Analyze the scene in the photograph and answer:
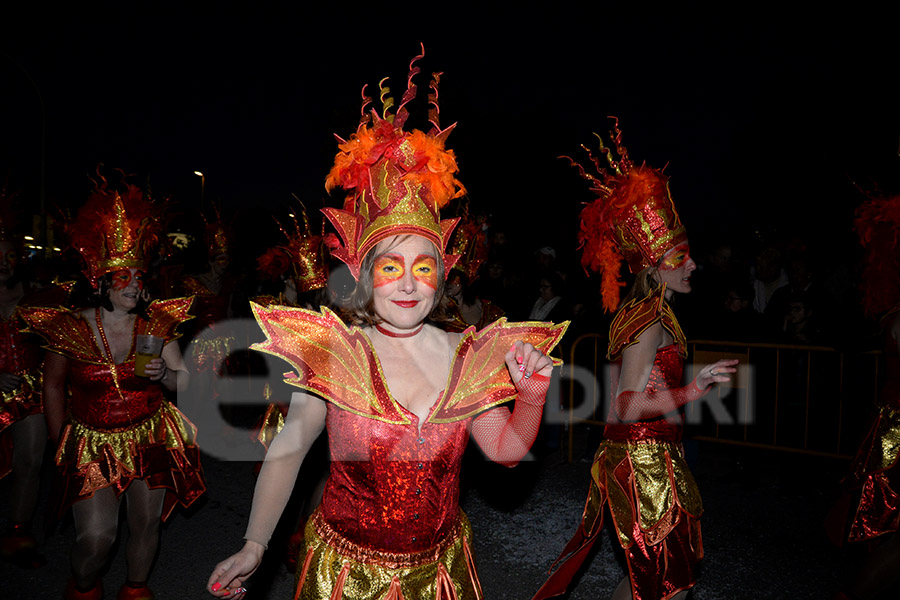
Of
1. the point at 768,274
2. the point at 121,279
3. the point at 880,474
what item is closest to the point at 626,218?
the point at 880,474

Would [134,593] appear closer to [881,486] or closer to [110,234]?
[110,234]

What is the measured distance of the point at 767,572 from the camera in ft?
15.4

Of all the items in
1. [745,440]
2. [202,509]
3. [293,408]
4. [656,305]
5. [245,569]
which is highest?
[656,305]

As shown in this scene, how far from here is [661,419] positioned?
11.4 ft

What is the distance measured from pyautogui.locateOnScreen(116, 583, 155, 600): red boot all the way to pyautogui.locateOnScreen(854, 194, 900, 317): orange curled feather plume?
5.17m

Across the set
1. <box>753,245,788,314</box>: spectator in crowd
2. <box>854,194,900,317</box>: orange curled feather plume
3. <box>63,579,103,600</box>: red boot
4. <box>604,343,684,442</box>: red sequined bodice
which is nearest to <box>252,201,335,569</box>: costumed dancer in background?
<box>63,579,103,600</box>: red boot

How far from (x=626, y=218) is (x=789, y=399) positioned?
4080 mm

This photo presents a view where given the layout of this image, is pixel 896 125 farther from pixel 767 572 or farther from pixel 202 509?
pixel 202 509

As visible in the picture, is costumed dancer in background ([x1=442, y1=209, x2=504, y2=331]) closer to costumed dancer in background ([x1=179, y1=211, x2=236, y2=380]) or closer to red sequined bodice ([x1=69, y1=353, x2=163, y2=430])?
red sequined bodice ([x1=69, y1=353, x2=163, y2=430])

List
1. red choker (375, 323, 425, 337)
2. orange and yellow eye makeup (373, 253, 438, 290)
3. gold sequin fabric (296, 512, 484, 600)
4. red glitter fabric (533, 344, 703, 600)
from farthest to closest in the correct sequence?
1. red glitter fabric (533, 344, 703, 600)
2. red choker (375, 323, 425, 337)
3. orange and yellow eye makeup (373, 253, 438, 290)
4. gold sequin fabric (296, 512, 484, 600)

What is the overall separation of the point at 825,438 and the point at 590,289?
345 centimetres

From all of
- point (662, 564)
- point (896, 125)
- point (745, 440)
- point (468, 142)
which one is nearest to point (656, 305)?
point (662, 564)

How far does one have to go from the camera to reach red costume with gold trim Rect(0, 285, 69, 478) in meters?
4.96

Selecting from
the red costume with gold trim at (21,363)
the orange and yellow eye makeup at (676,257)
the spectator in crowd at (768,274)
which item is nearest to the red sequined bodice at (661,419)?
the orange and yellow eye makeup at (676,257)
